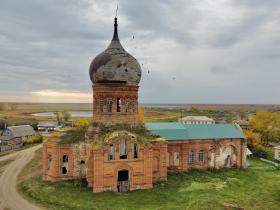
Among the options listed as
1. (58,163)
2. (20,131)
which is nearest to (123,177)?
(58,163)

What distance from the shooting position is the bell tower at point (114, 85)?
987 inches

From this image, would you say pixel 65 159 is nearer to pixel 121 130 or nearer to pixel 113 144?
pixel 113 144

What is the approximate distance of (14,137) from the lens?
49656 mm

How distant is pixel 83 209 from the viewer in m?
19.7

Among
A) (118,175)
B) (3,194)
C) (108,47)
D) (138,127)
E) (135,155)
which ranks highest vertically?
(108,47)

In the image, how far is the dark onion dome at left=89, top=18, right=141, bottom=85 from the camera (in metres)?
25.0

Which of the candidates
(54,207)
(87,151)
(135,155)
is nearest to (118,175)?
(135,155)

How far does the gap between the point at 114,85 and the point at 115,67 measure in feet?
5.01

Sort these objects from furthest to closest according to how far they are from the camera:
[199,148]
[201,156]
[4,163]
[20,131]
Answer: [20,131], [4,163], [201,156], [199,148]

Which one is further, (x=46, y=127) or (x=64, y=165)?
(x=46, y=127)

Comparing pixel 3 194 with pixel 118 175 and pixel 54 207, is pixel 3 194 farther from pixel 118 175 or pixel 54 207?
pixel 118 175

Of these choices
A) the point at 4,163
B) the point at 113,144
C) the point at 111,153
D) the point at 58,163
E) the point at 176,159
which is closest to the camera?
the point at 113,144

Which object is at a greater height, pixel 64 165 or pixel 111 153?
pixel 111 153

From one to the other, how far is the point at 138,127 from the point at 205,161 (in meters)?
9.91
